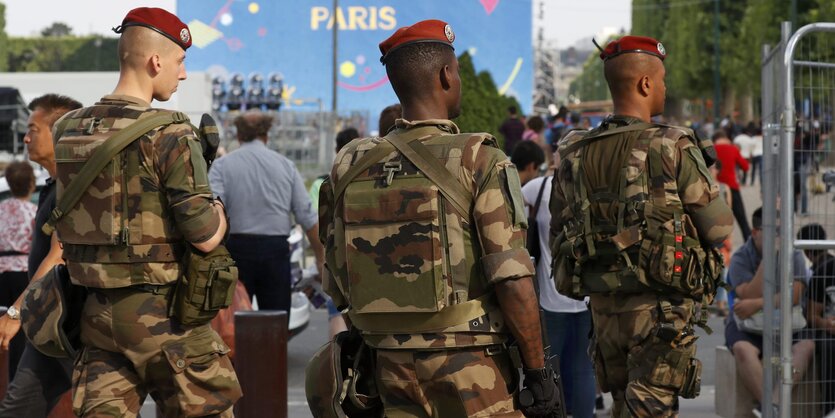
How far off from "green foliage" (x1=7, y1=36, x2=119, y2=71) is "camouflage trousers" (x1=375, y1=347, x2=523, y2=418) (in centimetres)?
8638

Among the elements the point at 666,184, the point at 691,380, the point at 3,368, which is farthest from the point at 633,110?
the point at 3,368

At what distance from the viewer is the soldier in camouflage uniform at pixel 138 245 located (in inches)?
175

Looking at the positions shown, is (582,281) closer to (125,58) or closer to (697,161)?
(697,161)

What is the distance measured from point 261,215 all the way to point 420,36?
13.7 feet

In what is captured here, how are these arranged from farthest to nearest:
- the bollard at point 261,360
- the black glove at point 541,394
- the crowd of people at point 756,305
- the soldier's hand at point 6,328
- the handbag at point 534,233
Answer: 1. the handbag at point 534,233
2. the crowd of people at point 756,305
3. the bollard at point 261,360
4. the soldier's hand at point 6,328
5. the black glove at point 541,394

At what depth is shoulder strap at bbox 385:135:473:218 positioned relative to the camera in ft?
12.5

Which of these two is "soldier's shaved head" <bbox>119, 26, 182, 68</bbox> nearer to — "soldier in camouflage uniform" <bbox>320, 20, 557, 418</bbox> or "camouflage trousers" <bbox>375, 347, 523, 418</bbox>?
"soldier in camouflage uniform" <bbox>320, 20, 557, 418</bbox>

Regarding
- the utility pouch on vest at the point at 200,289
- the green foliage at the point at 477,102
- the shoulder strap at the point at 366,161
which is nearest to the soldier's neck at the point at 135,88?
the utility pouch on vest at the point at 200,289

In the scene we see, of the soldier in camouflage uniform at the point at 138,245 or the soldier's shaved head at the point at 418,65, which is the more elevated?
the soldier's shaved head at the point at 418,65

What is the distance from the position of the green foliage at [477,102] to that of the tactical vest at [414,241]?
27.2 metres

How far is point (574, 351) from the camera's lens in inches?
278

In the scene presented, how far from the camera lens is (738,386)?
734 centimetres

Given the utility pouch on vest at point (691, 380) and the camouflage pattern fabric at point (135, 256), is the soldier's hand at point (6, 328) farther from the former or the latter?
the utility pouch on vest at point (691, 380)

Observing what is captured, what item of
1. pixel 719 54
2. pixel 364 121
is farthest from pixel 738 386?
pixel 719 54
